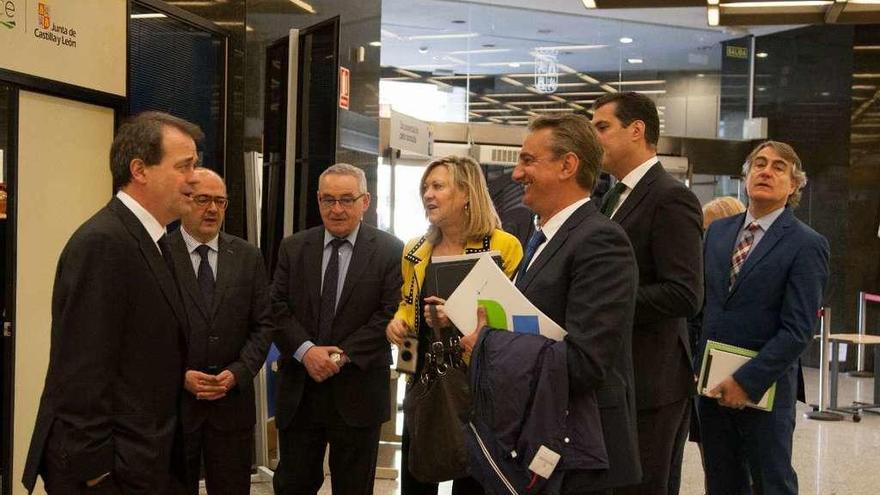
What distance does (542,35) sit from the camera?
1376 centimetres

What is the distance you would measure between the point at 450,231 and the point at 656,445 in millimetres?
1209

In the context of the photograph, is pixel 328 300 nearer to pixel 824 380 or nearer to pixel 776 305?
pixel 776 305

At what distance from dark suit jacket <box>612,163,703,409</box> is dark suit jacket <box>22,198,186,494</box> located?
1.37 m

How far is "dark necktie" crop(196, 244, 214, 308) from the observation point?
3889mm

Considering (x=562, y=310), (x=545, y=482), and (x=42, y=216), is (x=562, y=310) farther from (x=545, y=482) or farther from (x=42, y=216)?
(x=42, y=216)

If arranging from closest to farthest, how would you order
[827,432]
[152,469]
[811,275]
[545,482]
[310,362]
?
[545,482], [152,469], [811,275], [310,362], [827,432]

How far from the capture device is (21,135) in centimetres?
448

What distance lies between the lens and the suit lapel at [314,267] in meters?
4.11

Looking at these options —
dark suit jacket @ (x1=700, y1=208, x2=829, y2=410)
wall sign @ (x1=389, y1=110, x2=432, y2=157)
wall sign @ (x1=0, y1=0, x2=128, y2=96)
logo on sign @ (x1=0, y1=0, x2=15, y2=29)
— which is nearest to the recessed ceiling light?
wall sign @ (x1=389, y1=110, x2=432, y2=157)

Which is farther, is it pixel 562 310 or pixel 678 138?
pixel 678 138

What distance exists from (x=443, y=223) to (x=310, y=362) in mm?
790

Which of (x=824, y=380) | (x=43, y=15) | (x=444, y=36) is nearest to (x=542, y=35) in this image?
(x=444, y=36)

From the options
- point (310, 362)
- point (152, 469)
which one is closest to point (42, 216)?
point (310, 362)

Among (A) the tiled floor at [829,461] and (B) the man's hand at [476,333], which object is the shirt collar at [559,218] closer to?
(B) the man's hand at [476,333]
